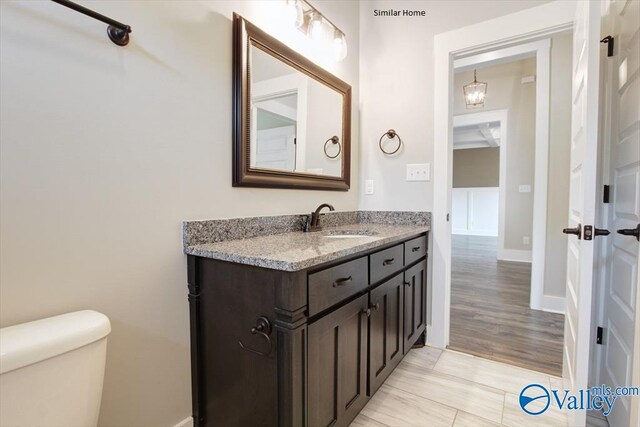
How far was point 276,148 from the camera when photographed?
5.38ft

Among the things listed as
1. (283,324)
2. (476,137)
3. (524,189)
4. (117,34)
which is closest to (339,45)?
(117,34)

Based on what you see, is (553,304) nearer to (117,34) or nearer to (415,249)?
(415,249)

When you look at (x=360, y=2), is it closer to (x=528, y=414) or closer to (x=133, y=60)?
(x=133, y=60)

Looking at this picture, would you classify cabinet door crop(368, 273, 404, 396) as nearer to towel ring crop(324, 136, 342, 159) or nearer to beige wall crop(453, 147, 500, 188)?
towel ring crop(324, 136, 342, 159)

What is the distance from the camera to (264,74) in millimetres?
1546

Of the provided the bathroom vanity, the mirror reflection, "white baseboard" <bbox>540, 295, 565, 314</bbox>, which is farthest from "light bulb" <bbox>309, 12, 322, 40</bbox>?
"white baseboard" <bbox>540, 295, 565, 314</bbox>

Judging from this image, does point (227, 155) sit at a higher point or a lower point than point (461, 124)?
lower

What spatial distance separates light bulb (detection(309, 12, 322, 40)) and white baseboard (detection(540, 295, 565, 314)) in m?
2.85

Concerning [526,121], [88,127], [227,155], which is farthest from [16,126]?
Result: [526,121]

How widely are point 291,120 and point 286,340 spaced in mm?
1207

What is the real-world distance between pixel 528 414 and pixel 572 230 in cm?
90

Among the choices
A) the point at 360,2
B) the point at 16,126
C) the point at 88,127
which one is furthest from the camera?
the point at 360,2

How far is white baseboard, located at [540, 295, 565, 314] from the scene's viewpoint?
2707 mm

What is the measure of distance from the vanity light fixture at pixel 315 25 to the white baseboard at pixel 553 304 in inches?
106
